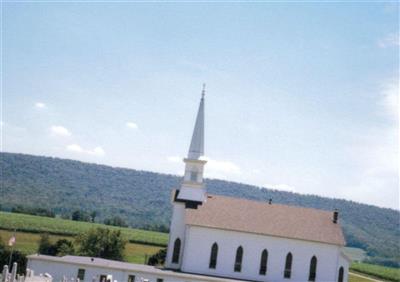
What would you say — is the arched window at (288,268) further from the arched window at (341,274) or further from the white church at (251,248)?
the arched window at (341,274)

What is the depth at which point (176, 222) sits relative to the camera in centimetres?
5669

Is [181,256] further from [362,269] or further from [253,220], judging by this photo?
[362,269]

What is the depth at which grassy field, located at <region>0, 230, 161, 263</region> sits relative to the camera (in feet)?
255

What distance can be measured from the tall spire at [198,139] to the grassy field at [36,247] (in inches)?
1047

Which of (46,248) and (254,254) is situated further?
(46,248)

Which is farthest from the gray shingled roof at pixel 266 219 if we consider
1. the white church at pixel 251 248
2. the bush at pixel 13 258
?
the bush at pixel 13 258

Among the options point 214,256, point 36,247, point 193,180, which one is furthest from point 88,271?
point 36,247

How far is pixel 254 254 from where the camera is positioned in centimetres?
5409

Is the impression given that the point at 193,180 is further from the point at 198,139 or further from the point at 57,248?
the point at 57,248

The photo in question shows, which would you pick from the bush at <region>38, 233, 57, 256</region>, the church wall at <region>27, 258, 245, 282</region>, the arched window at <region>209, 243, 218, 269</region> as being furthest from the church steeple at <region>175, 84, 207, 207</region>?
the bush at <region>38, 233, 57, 256</region>

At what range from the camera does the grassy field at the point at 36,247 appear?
77787 millimetres

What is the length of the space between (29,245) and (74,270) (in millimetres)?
33287

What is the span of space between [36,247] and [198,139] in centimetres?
3280

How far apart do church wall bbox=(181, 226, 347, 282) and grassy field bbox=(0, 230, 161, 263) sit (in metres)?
25.6
